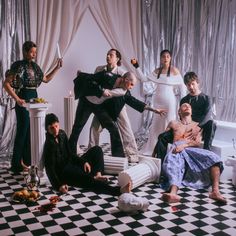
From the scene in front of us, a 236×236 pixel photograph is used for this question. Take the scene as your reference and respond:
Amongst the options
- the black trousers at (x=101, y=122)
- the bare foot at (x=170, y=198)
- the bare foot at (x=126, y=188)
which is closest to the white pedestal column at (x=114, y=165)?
the black trousers at (x=101, y=122)

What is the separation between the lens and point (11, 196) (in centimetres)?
422

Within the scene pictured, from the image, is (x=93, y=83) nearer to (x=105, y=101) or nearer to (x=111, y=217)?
(x=105, y=101)

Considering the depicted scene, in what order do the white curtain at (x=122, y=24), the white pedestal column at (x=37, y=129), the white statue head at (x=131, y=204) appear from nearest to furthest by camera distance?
the white statue head at (x=131, y=204), the white pedestal column at (x=37, y=129), the white curtain at (x=122, y=24)

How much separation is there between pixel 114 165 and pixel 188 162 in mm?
903

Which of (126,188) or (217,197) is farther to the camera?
(126,188)

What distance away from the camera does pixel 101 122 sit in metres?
5.50

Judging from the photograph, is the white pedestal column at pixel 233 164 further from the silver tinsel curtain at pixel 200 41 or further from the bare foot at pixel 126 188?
the silver tinsel curtain at pixel 200 41

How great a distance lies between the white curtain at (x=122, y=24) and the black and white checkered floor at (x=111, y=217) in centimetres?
300

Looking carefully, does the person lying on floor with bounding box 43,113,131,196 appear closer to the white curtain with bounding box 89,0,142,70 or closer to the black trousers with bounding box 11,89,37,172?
the black trousers with bounding box 11,89,37,172

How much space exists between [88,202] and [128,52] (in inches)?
133

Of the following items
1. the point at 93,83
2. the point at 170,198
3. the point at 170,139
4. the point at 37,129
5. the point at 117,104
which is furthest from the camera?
the point at 117,104

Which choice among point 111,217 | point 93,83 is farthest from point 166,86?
point 111,217

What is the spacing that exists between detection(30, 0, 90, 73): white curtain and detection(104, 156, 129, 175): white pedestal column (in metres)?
1.82

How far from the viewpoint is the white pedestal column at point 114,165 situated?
4.91 meters
